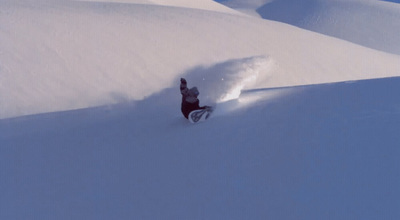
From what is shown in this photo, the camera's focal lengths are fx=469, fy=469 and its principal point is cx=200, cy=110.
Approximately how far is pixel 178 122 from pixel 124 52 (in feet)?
11.9

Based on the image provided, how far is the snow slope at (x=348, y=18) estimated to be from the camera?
29.5 metres

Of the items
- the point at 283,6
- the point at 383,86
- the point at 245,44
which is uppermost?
the point at 283,6

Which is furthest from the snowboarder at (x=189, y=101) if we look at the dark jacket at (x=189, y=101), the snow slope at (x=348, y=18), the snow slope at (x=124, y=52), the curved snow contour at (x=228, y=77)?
the snow slope at (x=348, y=18)

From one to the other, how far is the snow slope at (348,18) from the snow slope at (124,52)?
1811cm

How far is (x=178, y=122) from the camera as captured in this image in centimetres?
562

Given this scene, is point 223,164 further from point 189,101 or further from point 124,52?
point 124,52

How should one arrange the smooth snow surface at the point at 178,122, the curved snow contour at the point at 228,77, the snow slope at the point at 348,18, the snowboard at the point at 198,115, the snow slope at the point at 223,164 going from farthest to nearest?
the snow slope at the point at 348,18 → the curved snow contour at the point at 228,77 → the snowboard at the point at 198,115 → the smooth snow surface at the point at 178,122 → the snow slope at the point at 223,164

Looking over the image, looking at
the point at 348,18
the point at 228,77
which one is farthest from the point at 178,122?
the point at 348,18

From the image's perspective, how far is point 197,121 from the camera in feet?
17.6

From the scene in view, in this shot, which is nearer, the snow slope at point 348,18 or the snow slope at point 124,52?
the snow slope at point 124,52

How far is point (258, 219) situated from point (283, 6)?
121 ft

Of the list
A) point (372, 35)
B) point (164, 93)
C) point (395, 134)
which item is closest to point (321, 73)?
point (164, 93)

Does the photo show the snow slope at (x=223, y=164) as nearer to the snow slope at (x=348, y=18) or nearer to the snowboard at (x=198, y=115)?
the snowboard at (x=198, y=115)

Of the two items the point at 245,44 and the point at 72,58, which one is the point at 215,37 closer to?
the point at 245,44
